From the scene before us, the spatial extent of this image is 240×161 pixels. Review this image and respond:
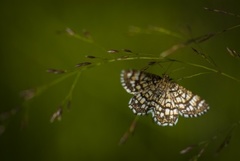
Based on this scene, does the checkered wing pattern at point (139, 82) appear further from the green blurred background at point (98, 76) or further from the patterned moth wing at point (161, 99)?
the green blurred background at point (98, 76)

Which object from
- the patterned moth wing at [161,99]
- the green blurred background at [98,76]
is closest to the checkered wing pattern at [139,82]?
the patterned moth wing at [161,99]

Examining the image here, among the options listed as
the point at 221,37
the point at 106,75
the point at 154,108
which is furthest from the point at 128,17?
the point at 154,108

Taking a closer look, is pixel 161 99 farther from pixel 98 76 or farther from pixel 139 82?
pixel 98 76

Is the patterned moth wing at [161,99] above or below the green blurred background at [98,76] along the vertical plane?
above

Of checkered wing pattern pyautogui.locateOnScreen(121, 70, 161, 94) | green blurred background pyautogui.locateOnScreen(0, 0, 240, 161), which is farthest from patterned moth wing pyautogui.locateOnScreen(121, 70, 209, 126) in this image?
green blurred background pyautogui.locateOnScreen(0, 0, 240, 161)

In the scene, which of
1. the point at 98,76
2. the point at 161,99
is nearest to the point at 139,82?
the point at 161,99

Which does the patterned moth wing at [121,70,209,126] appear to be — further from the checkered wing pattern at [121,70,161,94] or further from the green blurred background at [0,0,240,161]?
the green blurred background at [0,0,240,161]
